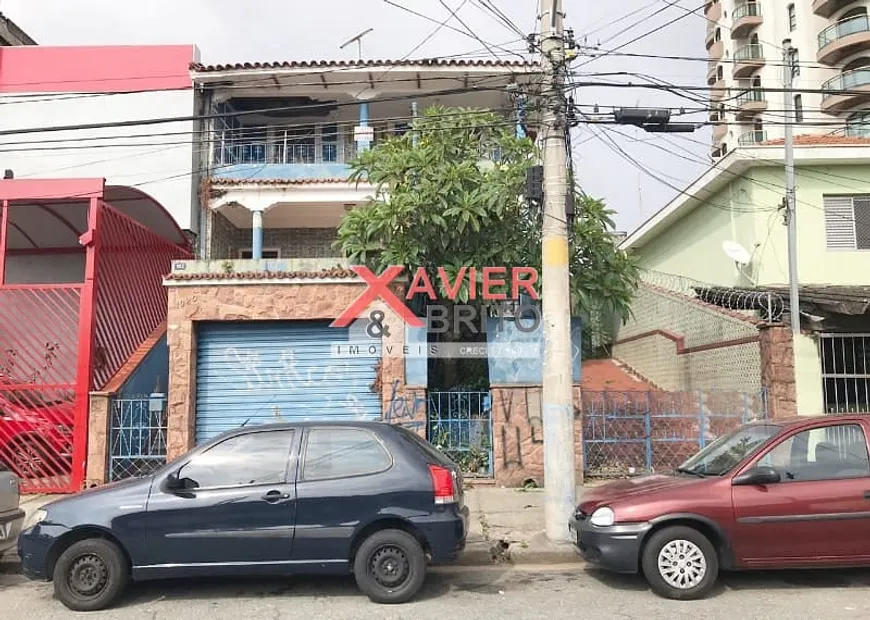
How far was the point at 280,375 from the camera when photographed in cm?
1041

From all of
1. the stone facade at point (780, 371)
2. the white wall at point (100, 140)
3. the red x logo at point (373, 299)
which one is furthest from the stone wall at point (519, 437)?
the white wall at point (100, 140)

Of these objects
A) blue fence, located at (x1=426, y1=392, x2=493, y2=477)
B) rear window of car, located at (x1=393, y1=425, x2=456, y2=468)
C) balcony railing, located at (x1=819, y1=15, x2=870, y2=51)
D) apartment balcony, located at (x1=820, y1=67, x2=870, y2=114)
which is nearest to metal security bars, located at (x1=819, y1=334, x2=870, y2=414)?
blue fence, located at (x1=426, y1=392, x2=493, y2=477)

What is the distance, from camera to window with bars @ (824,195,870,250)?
46.1 ft

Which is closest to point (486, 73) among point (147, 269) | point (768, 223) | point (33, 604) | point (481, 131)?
point (481, 131)

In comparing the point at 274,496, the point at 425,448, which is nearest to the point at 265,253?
the point at 425,448

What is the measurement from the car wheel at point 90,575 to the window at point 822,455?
5345 millimetres

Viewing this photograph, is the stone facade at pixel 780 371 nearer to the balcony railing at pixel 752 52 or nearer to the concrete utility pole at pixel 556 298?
the concrete utility pole at pixel 556 298

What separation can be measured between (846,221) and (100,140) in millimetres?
16723

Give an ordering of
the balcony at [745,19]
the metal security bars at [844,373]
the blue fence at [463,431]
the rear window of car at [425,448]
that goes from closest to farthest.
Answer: the rear window of car at [425,448]
the blue fence at [463,431]
the metal security bars at [844,373]
the balcony at [745,19]

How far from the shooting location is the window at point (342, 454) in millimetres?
5418

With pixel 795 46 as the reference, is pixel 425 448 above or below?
below

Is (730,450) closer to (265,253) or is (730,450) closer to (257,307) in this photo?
(257,307)

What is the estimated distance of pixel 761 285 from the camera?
46.2 feet

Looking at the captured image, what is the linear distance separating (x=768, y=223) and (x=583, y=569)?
1054 centimetres
